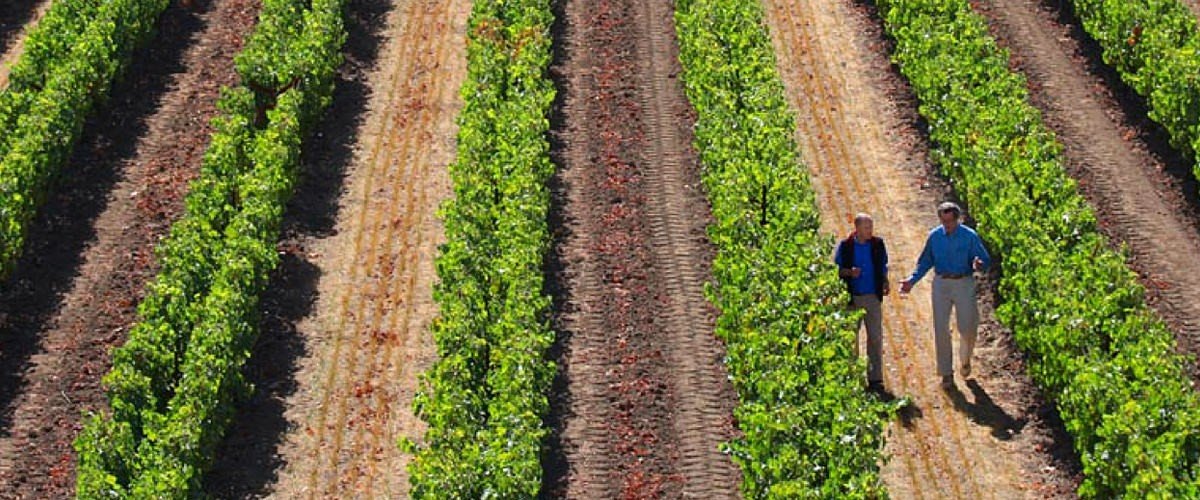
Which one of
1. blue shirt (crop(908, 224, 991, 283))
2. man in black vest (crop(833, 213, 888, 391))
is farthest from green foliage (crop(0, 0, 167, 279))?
blue shirt (crop(908, 224, 991, 283))

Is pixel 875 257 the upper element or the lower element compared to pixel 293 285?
upper

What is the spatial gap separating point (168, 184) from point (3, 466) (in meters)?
5.97

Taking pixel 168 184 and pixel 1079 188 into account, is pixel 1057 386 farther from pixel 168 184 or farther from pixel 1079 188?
pixel 168 184

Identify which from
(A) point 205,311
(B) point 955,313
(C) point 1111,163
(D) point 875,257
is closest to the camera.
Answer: (D) point 875,257

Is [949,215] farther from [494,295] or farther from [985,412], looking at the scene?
[494,295]

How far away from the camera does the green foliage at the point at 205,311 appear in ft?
62.7

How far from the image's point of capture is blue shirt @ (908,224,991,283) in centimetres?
1986

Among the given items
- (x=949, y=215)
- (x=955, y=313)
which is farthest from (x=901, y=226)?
(x=949, y=215)

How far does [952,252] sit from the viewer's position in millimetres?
19953

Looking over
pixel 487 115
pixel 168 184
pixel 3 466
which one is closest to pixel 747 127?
pixel 487 115

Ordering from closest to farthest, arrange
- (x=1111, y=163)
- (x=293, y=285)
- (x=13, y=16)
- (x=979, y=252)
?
(x=979, y=252)
(x=293, y=285)
(x=1111, y=163)
(x=13, y=16)

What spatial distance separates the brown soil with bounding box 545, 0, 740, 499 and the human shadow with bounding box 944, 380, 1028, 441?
229 cm

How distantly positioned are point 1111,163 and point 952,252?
6.01 meters

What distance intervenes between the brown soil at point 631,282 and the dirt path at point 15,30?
7.87m
